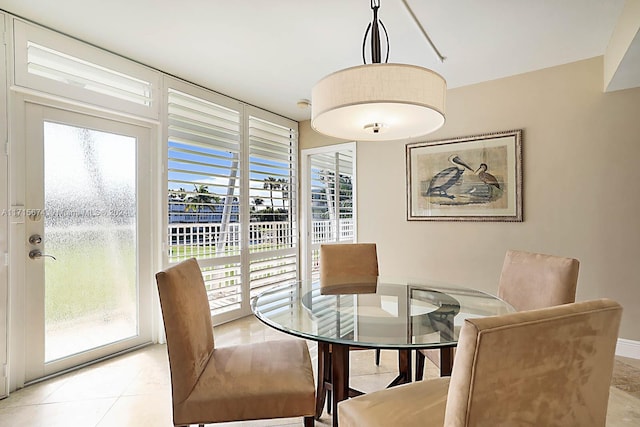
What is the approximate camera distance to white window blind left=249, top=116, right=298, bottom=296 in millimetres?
3949

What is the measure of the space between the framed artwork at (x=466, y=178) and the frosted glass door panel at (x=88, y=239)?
8.89 feet

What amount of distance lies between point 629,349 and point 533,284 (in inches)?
63.1

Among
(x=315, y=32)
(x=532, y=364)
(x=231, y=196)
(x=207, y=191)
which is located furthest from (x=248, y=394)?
(x=231, y=196)

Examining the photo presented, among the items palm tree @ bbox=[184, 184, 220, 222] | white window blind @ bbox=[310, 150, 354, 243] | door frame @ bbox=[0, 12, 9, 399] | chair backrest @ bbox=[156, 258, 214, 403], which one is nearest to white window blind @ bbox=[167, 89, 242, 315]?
palm tree @ bbox=[184, 184, 220, 222]

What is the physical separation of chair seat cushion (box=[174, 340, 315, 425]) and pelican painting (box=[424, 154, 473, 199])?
2449 millimetres

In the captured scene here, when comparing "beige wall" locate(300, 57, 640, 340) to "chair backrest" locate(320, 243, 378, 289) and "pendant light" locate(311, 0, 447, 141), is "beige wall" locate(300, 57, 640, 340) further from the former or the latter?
"pendant light" locate(311, 0, 447, 141)

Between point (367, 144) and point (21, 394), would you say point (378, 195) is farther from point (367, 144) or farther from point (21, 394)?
point (21, 394)

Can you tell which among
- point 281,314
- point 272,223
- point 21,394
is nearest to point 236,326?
point 272,223

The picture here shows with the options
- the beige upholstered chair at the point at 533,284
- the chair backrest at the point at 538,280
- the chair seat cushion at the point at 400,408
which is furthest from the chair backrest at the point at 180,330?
the chair backrest at the point at 538,280

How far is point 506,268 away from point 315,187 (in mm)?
2863

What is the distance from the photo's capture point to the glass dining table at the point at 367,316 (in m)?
1.41

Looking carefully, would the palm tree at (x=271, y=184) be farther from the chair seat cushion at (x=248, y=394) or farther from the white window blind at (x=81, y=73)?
the chair seat cushion at (x=248, y=394)

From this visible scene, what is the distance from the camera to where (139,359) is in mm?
2693

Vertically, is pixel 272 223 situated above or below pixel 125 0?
below
